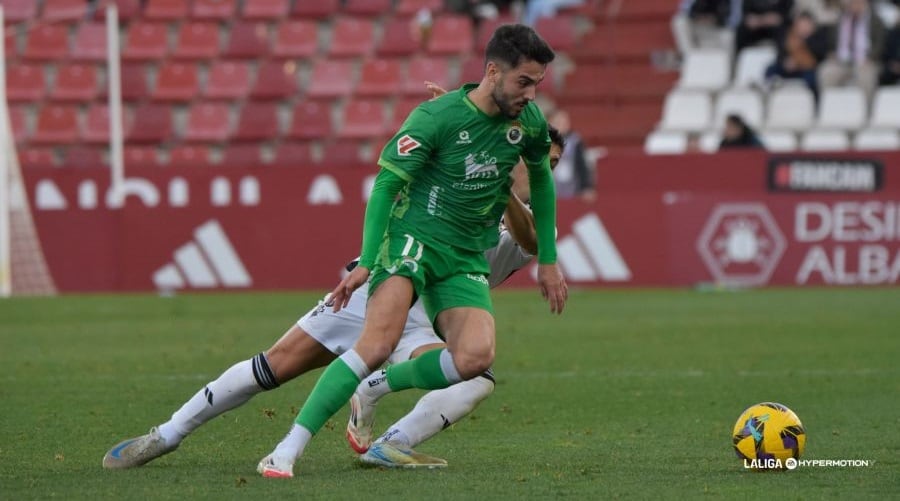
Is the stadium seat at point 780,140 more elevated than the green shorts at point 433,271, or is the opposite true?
the green shorts at point 433,271

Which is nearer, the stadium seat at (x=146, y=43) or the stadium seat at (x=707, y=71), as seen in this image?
the stadium seat at (x=707, y=71)

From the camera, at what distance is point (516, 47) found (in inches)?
252

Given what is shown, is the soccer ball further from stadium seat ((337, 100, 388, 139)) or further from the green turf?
stadium seat ((337, 100, 388, 139))

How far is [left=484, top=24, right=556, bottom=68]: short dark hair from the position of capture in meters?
6.40

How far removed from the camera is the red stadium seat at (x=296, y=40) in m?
25.6

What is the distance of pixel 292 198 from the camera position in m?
20.2

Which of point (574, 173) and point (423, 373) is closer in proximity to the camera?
point (423, 373)

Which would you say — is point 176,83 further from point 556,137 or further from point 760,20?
point 556,137

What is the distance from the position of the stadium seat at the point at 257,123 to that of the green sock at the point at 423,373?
17929mm

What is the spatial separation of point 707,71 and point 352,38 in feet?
19.9

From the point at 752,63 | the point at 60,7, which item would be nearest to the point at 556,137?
the point at 752,63

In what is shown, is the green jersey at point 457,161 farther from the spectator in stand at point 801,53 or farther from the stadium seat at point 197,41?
→ the stadium seat at point 197,41

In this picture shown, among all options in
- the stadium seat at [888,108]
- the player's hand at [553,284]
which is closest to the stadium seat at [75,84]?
the stadium seat at [888,108]

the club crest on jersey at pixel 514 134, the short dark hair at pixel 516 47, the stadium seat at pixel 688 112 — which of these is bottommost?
the stadium seat at pixel 688 112
